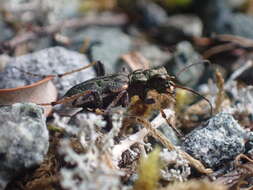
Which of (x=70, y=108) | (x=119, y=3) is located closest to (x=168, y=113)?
(x=70, y=108)

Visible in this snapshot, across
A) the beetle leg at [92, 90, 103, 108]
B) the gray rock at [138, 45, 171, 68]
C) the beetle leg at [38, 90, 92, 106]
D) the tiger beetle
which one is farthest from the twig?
the gray rock at [138, 45, 171, 68]

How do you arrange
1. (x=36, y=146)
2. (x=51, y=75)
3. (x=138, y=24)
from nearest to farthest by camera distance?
(x=36, y=146)
(x=51, y=75)
(x=138, y=24)

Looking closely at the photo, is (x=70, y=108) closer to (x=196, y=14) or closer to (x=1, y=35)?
(x=1, y=35)

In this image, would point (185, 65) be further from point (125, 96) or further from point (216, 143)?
point (216, 143)

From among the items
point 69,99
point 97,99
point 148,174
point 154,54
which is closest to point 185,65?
point 154,54

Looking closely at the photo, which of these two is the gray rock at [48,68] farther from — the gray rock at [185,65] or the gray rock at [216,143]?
the gray rock at [216,143]

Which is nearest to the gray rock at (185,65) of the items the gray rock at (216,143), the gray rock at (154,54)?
the gray rock at (154,54)

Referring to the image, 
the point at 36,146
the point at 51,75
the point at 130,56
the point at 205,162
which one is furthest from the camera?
the point at 130,56
